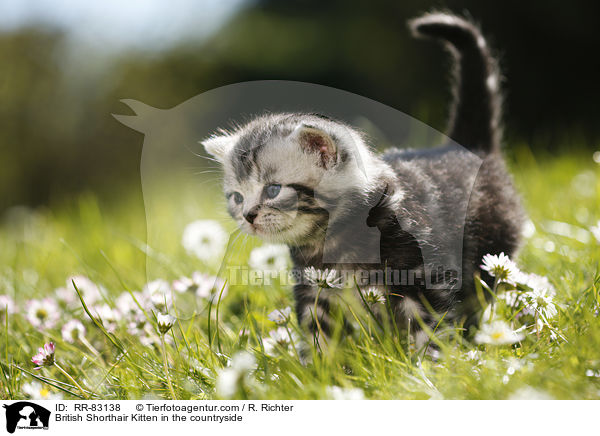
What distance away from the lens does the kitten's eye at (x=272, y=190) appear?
1132 mm

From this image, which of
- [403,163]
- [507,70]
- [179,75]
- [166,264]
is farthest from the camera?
[179,75]

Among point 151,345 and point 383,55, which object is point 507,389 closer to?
point 151,345

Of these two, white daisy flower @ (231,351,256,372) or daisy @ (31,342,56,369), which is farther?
daisy @ (31,342,56,369)

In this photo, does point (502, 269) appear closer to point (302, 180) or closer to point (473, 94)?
point (302, 180)

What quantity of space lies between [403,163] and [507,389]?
632 mm

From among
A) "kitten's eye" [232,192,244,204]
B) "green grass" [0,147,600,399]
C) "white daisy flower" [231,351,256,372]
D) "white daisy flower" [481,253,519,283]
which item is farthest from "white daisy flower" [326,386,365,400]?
"kitten's eye" [232,192,244,204]

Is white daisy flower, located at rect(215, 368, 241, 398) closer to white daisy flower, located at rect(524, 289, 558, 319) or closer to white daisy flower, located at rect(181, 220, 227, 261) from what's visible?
white daisy flower, located at rect(524, 289, 558, 319)

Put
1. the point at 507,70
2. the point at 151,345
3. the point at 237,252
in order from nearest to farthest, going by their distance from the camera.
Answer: the point at 151,345
the point at 237,252
the point at 507,70

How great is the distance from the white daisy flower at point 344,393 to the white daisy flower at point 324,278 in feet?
0.66

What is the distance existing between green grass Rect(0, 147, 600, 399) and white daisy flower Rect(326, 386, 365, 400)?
1 centimetres

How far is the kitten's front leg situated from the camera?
1.16 meters

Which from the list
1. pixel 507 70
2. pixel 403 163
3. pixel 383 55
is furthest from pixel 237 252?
pixel 507 70

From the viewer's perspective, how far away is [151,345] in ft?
3.92
